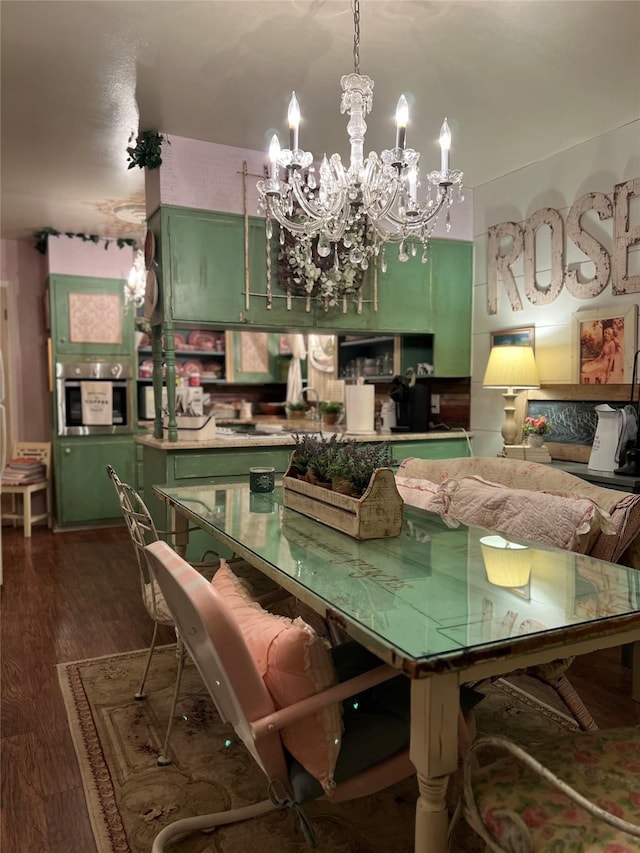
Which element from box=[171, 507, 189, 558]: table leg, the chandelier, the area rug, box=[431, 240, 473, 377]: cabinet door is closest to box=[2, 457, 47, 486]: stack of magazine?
the area rug

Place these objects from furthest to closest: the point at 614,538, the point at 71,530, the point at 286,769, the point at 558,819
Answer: the point at 71,530
the point at 614,538
the point at 286,769
the point at 558,819

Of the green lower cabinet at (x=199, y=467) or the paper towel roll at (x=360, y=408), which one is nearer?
the green lower cabinet at (x=199, y=467)

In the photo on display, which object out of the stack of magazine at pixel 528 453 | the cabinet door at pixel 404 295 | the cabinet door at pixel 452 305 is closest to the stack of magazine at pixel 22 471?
the cabinet door at pixel 404 295

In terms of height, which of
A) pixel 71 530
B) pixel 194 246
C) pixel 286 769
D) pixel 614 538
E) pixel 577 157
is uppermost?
pixel 577 157

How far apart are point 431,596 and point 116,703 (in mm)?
1744

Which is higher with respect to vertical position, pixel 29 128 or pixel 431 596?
pixel 29 128

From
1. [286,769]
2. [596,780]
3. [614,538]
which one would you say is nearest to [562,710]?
[614,538]

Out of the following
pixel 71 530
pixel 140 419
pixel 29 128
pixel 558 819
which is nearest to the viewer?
pixel 558 819

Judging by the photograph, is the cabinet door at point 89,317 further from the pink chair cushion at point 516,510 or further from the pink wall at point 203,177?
the pink chair cushion at point 516,510

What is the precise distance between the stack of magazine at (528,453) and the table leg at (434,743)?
2940mm

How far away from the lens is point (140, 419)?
655cm

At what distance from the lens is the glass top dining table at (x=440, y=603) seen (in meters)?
1.22

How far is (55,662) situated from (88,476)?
122 inches

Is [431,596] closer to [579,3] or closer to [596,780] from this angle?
[596,780]
